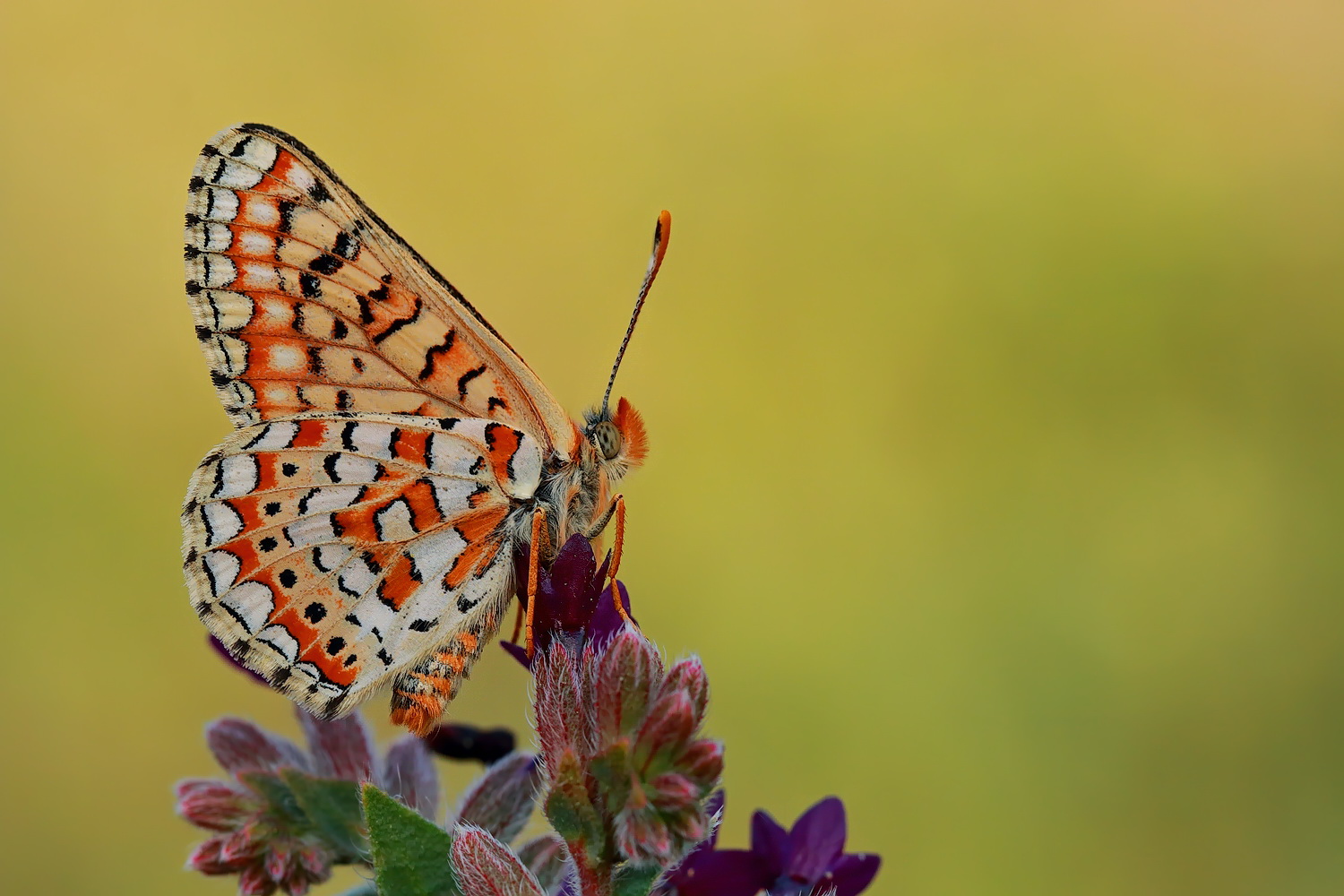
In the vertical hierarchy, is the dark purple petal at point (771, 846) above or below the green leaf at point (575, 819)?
below

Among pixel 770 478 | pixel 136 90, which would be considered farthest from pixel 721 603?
pixel 136 90

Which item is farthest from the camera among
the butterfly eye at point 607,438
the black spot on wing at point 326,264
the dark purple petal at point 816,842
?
the butterfly eye at point 607,438

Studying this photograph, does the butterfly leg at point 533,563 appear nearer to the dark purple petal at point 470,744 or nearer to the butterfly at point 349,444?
the butterfly at point 349,444

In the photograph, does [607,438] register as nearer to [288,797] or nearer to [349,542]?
[349,542]

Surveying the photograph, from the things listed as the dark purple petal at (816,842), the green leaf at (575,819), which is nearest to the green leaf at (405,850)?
the green leaf at (575,819)

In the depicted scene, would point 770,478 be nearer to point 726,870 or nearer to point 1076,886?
point 1076,886

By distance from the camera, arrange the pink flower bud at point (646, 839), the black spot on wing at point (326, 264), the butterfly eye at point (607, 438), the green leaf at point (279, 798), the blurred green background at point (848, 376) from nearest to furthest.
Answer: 1. the pink flower bud at point (646, 839)
2. the green leaf at point (279, 798)
3. the black spot on wing at point (326, 264)
4. the butterfly eye at point (607, 438)
5. the blurred green background at point (848, 376)

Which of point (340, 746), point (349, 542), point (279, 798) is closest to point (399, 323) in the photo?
point (349, 542)
